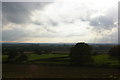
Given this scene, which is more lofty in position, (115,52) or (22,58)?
(115,52)

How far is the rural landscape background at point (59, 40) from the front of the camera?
141 inches

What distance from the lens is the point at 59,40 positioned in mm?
4305

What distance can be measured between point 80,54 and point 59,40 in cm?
72

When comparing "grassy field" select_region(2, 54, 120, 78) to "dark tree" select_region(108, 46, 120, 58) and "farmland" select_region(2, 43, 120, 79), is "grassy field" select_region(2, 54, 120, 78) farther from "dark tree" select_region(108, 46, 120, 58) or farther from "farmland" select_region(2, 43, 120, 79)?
"dark tree" select_region(108, 46, 120, 58)

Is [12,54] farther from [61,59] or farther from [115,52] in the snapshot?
[115,52]

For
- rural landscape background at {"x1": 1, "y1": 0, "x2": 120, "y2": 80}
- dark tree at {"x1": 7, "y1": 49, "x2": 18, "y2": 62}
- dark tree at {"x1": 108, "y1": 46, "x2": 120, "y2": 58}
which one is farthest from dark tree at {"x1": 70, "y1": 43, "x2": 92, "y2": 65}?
dark tree at {"x1": 7, "y1": 49, "x2": 18, "y2": 62}

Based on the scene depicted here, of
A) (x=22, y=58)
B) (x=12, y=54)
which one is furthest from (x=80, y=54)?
(x=12, y=54)

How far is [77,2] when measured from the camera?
3.15 m

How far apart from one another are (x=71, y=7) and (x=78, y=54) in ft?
5.02

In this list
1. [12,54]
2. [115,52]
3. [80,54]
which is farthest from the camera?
[12,54]

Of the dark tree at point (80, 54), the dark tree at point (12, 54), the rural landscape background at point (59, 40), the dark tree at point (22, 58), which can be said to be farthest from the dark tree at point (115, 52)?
the dark tree at point (12, 54)

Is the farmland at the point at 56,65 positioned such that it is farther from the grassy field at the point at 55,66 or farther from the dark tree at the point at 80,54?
the dark tree at the point at 80,54

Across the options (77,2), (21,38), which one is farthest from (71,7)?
(21,38)

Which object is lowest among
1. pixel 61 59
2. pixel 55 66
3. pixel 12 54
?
pixel 55 66
